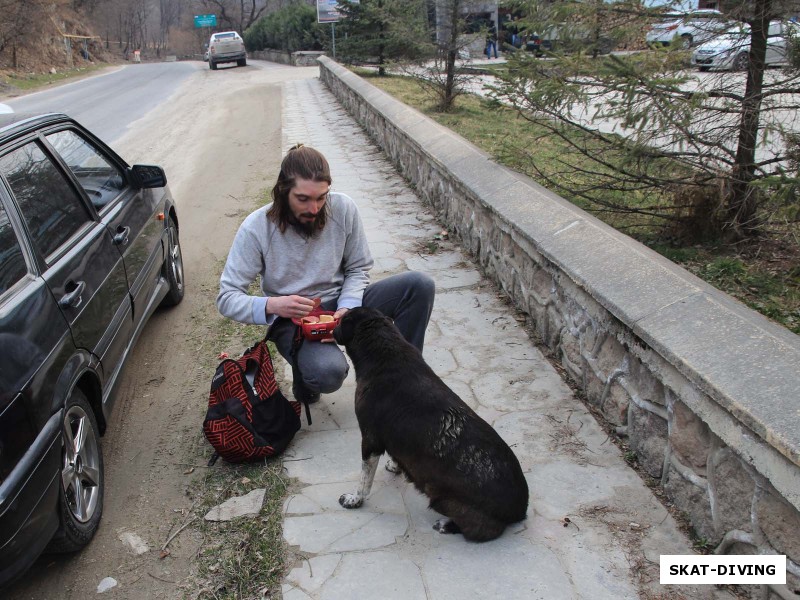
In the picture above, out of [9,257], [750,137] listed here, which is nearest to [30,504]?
[9,257]

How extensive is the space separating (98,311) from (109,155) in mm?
1715

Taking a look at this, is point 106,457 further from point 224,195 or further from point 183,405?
point 224,195

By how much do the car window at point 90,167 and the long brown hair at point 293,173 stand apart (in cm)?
130

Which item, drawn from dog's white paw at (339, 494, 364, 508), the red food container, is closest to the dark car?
the red food container

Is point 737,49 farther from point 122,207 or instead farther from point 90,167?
point 90,167

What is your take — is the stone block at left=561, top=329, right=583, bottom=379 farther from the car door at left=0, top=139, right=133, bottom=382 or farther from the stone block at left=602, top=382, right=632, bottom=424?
the car door at left=0, top=139, right=133, bottom=382

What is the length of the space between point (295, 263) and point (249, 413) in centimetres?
81

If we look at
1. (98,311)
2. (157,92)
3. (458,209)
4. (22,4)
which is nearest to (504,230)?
(458,209)

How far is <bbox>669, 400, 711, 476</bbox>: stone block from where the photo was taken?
2613mm

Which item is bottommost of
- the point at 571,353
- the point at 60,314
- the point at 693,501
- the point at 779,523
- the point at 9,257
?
the point at 693,501

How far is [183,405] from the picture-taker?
3.99 metres

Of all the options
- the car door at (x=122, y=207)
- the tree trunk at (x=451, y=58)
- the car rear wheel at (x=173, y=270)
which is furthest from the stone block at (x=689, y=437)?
the tree trunk at (x=451, y=58)

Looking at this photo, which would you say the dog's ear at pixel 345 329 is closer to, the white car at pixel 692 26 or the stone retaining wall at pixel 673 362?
the stone retaining wall at pixel 673 362

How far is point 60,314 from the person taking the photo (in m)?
2.89
